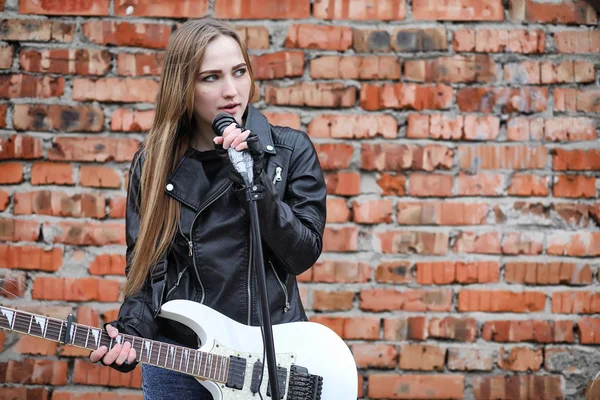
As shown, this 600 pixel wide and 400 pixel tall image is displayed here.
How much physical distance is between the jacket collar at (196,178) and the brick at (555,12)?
1.39 metres

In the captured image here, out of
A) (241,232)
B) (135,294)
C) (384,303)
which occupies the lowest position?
(384,303)

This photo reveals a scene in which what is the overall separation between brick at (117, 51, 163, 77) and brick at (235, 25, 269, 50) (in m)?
0.33

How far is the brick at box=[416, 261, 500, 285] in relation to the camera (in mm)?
Result: 3053

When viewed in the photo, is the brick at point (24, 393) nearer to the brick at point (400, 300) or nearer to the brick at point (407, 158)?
the brick at point (400, 300)

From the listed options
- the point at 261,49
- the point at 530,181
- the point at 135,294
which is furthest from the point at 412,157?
the point at 135,294

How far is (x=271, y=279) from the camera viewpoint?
2119 millimetres

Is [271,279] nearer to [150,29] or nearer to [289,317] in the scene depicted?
[289,317]

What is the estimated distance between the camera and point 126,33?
10.1ft

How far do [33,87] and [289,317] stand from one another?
62.3 inches

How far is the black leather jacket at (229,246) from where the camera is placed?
82.2 inches

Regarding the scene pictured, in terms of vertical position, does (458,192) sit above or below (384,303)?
above

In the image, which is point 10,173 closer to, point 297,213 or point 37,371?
point 37,371

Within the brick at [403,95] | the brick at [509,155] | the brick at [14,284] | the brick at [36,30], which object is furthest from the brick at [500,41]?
the brick at [14,284]

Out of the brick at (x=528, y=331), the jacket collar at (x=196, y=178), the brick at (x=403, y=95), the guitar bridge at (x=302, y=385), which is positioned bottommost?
the brick at (x=528, y=331)
